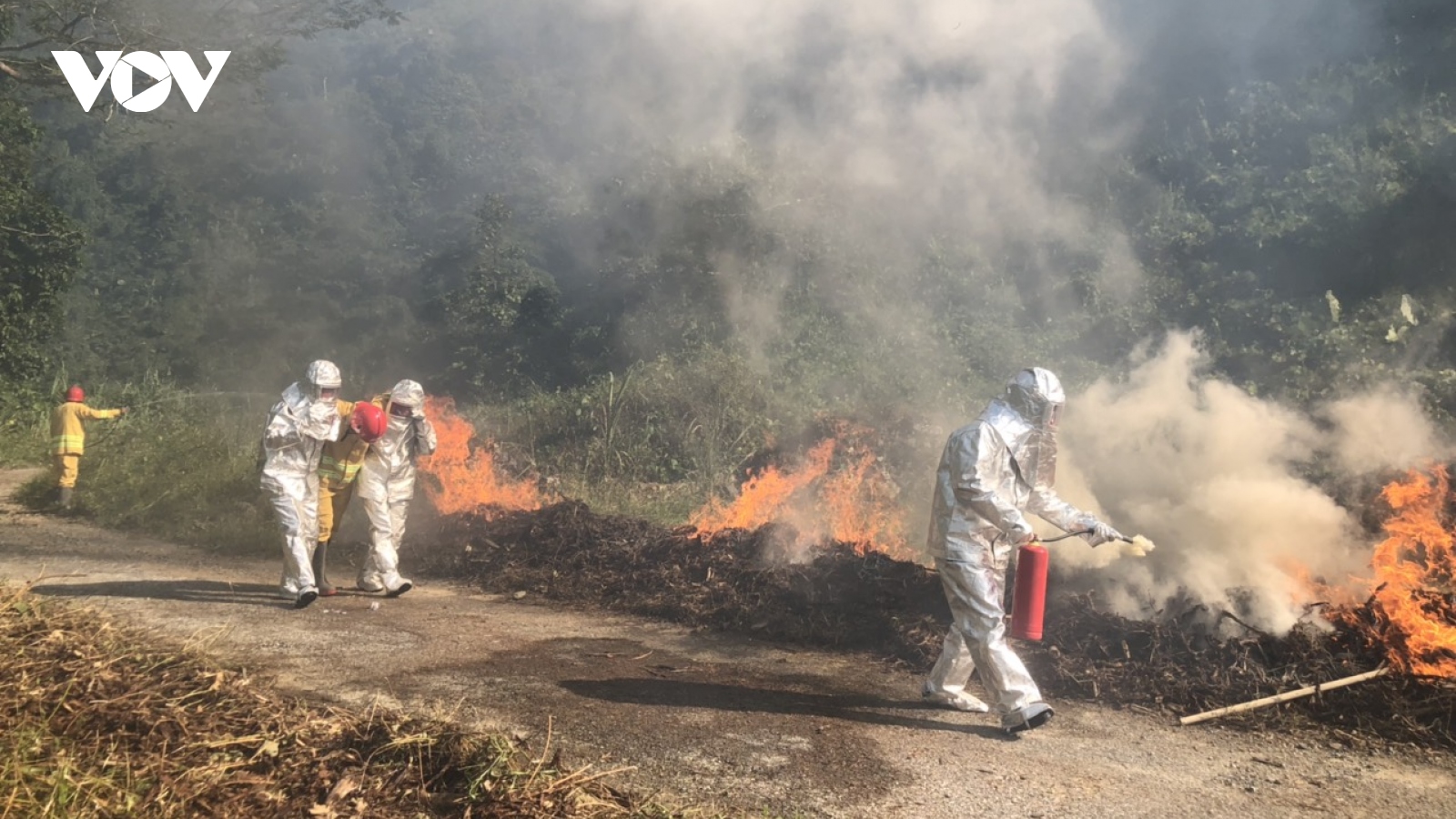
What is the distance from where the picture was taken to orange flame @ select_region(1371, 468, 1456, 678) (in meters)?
6.35

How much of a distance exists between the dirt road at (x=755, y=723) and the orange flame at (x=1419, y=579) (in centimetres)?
70

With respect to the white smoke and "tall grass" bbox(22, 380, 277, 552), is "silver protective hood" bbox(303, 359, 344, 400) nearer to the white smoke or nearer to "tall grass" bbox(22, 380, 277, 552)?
"tall grass" bbox(22, 380, 277, 552)

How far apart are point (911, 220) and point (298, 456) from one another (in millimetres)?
15506

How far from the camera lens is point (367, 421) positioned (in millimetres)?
8930

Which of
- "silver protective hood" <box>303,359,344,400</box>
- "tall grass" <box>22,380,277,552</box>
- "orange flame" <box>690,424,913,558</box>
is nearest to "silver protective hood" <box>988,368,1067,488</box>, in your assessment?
"orange flame" <box>690,424,913,558</box>

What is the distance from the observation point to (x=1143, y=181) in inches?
853

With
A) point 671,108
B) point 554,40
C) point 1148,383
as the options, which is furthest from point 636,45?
point 554,40

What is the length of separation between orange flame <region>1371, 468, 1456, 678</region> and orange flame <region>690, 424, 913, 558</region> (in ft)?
14.0

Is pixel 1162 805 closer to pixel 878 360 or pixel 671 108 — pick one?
pixel 878 360

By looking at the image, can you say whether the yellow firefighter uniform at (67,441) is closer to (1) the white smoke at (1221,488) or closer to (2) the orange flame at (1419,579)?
(1) the white smoke at (1221,488)

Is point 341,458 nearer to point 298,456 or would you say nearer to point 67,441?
→ point 298,456

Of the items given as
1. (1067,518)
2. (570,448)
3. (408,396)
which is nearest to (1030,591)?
(1067,518)

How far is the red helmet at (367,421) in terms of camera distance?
891 centimetres

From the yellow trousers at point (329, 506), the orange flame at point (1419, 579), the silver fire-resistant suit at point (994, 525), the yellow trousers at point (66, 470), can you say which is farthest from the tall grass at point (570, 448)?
the silver fire-resistant suit at point (994, 525)
